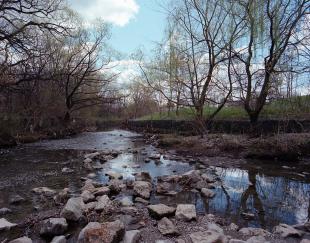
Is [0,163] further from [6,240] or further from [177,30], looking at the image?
[177,30]

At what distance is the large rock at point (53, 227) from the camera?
13.6 feet

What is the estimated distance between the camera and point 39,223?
4484mm

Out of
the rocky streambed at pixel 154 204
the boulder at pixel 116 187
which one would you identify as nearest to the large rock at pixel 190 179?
the rocky streambed at pixel 154 204

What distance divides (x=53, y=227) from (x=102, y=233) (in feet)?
2.47

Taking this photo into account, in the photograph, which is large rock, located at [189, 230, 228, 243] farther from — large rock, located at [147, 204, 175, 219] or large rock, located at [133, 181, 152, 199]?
large rock, located at [133, 181, 152, 199]

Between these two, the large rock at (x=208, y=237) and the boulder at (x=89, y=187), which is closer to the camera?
the large rock at (x=208, y=237)

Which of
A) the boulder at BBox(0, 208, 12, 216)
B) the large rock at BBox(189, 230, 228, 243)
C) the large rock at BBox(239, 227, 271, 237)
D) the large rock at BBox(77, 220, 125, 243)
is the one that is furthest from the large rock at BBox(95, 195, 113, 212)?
the large rock at BBox(239, 227, 271, 237)

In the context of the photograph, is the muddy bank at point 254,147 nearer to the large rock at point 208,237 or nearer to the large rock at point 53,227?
the large rock at point 208,237

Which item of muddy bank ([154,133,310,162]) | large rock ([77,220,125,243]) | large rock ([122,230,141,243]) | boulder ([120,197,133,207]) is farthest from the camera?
muddy bank ([154,133,310,162])

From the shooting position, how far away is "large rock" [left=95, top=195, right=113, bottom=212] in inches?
198

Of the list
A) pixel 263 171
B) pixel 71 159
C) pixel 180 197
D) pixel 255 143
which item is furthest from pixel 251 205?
pixel 71 159

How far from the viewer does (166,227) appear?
438 cm

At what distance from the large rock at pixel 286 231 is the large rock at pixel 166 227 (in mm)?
1418

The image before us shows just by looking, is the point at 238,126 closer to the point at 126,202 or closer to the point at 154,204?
the point at 154,204
